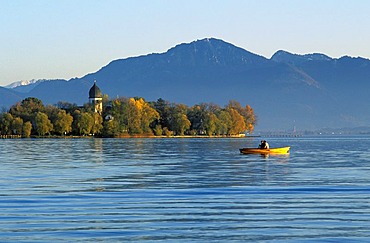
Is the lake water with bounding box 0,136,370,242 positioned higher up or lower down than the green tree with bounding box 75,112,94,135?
lower down

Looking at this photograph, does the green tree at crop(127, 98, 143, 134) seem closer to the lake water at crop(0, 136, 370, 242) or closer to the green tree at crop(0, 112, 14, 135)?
the green tree at crop(0, 112, 14, 135)

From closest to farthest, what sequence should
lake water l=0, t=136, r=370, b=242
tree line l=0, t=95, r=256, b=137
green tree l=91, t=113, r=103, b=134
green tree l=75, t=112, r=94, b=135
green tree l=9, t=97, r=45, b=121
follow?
1. lake water l=0, t=136, r=370, b=242
2. tree line l=0, t=95, r=256, b=137
3. green tree l=75, t=112, r=94, b=135
4. green tree l=9, t=97, r=45, b=121
5. green tree l=91, t=113, r=103, b=134

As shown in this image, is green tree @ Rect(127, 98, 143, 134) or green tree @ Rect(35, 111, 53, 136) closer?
green tree @ Rect(35, 111, 53, 136)

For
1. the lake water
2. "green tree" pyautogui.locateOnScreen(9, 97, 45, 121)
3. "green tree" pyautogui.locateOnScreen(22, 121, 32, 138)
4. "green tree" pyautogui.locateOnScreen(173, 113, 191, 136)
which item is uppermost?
"green tree" pyautogui.locateOnScreen(9, 97, 45, 121)

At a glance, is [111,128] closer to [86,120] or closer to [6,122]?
[86,120]

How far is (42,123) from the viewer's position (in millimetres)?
171625

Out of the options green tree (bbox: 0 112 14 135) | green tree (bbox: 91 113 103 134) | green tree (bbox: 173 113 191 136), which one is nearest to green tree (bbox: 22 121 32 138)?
green tree (bbox: 0 112 14 135)

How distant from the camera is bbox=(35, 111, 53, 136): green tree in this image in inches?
6752

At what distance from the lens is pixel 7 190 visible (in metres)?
35.6

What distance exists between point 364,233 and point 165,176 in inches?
940

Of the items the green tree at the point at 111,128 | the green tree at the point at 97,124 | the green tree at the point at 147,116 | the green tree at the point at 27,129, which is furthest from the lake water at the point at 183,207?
the green tree at the point at 147,116

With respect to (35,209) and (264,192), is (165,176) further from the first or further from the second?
(35,209)

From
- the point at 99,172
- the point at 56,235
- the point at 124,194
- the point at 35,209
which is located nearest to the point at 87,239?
the point at 56,235

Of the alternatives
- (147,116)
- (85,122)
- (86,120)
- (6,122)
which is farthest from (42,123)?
(147,116)
